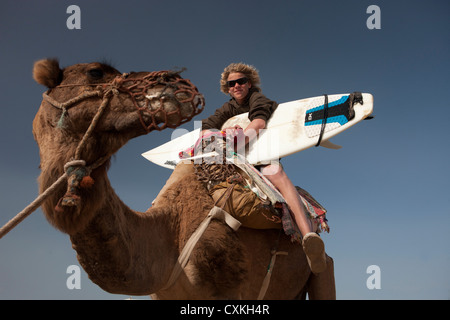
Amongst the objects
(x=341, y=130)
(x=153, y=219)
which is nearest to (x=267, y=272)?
(x=153, y=219)

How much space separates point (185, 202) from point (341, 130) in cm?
182

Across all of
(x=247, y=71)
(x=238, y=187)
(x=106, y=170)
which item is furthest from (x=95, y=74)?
(x=247, y=71)

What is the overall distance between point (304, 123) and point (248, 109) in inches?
27.5

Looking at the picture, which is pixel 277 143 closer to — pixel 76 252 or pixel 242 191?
pixel 242 191

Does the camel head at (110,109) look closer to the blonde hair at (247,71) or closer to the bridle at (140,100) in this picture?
the bridle at (140,100)

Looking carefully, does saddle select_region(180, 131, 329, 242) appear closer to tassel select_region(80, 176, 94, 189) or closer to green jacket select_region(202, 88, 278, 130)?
green jacket select_region(202, 88, 278, 130)

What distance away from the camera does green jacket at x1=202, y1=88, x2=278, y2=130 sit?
457 cm

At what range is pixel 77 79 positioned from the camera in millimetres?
2936

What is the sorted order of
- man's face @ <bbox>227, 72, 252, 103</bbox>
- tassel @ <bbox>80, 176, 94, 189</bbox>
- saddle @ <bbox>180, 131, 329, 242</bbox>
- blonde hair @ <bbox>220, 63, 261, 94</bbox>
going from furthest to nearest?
blonde hair @ <bbox>220, 63, 261, 94</bbox>
man's face @ <bbox>227, 72, 252, 103</bbox>
saddle @ <bbox>180, 131, 329, 242</bbox>
tassel @ <bbox>80, 176, 94, 189</bbox>

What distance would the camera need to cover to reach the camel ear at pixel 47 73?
2.94m

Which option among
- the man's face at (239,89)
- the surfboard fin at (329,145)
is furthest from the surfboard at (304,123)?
the man's face at (239,89)

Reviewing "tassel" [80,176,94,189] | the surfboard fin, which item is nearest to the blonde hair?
the surfboard fin

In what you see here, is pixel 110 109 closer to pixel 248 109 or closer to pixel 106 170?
pixel 106 170

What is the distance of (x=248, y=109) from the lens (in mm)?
4906
